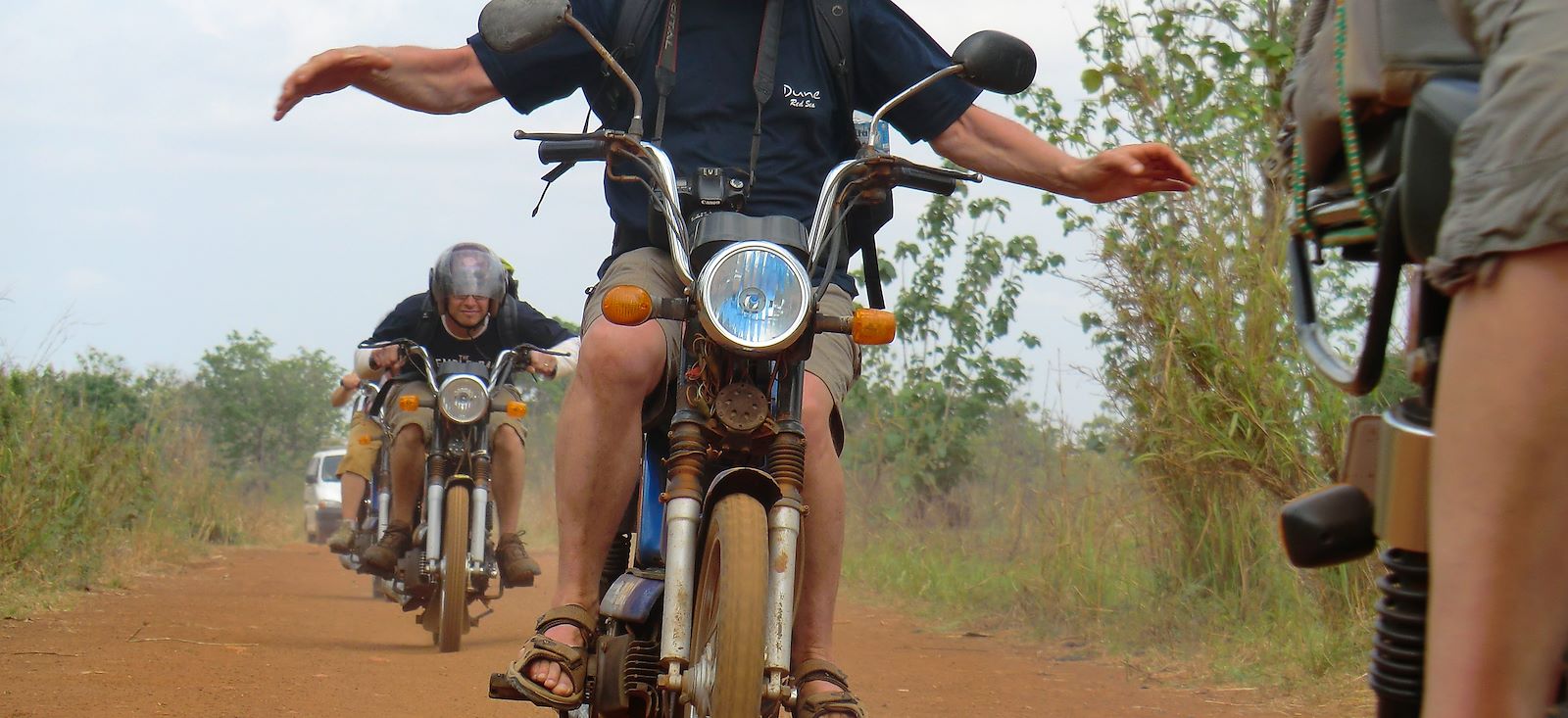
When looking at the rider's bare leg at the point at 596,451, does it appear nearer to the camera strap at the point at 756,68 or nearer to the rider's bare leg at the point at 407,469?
the camera strap at the point at 756,68

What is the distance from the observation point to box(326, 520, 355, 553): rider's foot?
9.19 meters

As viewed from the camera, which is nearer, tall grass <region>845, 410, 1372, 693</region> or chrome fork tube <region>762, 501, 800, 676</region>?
chrome fork tube <region>762, 501, 800, 676</region>

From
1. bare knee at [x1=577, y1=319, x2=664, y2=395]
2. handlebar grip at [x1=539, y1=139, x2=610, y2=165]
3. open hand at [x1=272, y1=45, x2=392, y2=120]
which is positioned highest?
open hand at [x1=272, y1=45, x2=392, y2=120]

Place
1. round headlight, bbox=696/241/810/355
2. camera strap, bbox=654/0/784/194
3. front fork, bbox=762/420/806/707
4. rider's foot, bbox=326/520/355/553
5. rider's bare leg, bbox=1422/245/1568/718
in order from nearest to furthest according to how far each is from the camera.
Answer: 1. rider's bare leg, bbox=1422/245/1568/718
2. front fork, bbox=762/420/806/707
3. round headlight, bbox=696/241/810/355
4. camera strap, bbox=654/0/784/194
5. rider's foot, bbox=326/520/355/553

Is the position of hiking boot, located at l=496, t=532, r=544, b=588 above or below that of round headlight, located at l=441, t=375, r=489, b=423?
below

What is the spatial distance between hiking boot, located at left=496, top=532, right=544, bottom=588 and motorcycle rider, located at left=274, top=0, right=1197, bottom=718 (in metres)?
4.56

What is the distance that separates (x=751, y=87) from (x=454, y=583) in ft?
13.8

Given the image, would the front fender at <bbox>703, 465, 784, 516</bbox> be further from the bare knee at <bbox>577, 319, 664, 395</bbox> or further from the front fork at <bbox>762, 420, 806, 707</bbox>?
the bare knee at <bbox>577, 319, 664, 395</bbox>

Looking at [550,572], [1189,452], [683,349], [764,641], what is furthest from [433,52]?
[550,572]

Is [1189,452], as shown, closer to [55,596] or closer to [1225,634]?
Result: [1225,634]

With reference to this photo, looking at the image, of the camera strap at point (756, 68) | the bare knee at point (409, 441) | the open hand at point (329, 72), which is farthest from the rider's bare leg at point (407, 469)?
the camera strap at point (756, 68)

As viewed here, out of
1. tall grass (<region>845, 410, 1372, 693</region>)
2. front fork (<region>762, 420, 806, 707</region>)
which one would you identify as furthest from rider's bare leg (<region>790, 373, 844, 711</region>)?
tall grass (<region>845, 410, 1372, 693</region>)

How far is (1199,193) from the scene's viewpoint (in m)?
7.04

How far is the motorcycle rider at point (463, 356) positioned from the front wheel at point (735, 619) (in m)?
5.14
